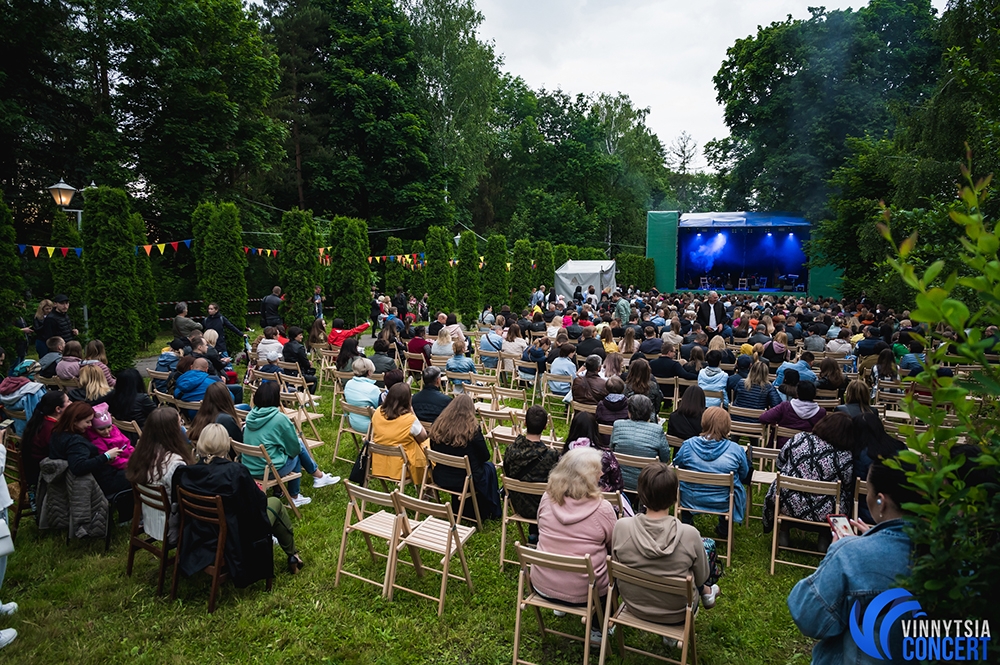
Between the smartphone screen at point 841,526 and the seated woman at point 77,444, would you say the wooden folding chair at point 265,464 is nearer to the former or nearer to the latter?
the seated woman at point 77,444

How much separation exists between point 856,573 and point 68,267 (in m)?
17.4

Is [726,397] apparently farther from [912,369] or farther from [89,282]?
[89,282]

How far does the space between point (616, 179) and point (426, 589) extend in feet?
145

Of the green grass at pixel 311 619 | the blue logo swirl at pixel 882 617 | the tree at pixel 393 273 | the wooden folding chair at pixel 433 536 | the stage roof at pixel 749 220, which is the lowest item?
the green grass at pixel 311 619

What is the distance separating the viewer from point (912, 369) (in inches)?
322

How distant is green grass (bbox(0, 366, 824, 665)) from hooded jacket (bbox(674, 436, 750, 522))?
1.58 ft

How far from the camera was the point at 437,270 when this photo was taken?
18.9 meters

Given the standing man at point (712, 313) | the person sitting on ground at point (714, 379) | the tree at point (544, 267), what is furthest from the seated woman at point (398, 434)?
the tree at point (544, 267)

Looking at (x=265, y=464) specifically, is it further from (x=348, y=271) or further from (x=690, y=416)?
(x=348, y=271)

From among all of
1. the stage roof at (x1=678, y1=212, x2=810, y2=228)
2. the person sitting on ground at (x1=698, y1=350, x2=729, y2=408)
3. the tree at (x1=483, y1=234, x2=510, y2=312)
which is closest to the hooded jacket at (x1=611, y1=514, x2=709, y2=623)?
the person sitting on ground at (x1=698, y1=350, x2=729, y2=408)

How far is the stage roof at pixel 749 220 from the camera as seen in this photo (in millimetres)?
30125

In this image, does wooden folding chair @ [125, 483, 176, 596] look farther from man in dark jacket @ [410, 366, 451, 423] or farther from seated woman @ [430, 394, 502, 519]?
man in dark jacket @ [410, 366, 451, 423]

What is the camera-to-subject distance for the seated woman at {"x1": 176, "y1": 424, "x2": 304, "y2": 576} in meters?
3.91
